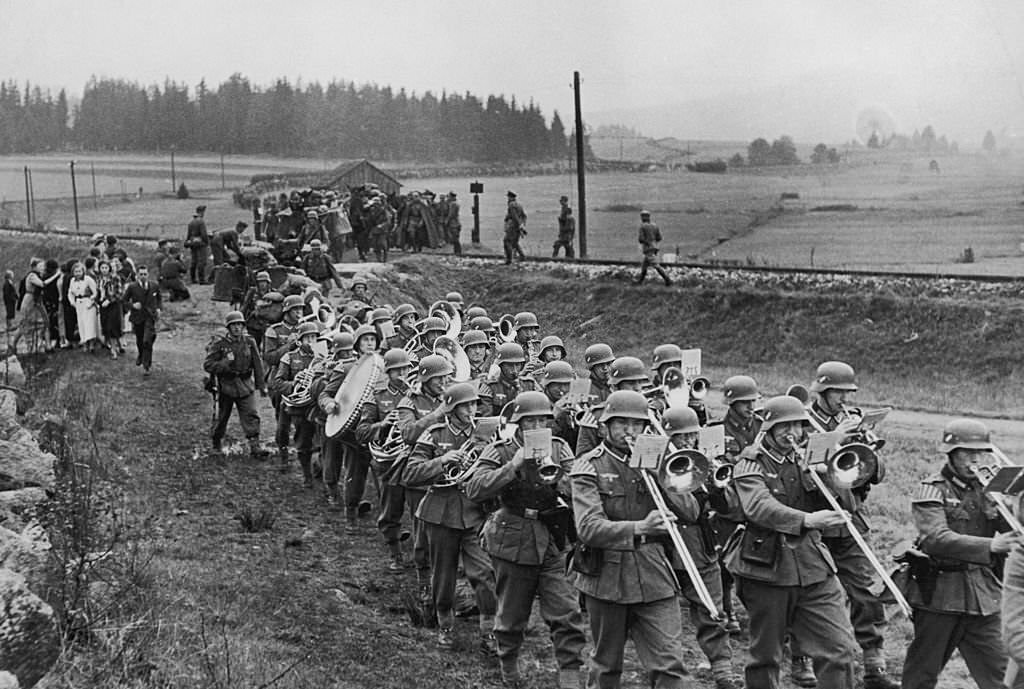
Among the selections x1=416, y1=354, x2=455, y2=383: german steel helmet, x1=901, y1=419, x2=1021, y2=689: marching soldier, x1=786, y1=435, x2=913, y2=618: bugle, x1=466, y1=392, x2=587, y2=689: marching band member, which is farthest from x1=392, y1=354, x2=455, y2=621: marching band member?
x1=901, y1=419, x2=1021, y2=689: marching soldier

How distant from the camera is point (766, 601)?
294 inches

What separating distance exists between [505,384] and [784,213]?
111 ft

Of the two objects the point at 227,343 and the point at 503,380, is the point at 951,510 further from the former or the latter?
the point at 227,343

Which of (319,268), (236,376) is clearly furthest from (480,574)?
(319,268)

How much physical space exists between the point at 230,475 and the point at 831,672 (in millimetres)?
8962

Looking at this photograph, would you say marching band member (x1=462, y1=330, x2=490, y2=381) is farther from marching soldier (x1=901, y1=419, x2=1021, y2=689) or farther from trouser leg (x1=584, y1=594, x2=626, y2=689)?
marching soldier (x1=901, y1=419, x2=1021, y2=689)

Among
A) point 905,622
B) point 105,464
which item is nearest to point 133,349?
point 105,464

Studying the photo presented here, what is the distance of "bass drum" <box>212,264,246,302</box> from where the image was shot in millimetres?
25547

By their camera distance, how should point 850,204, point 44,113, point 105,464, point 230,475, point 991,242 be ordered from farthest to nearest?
1. point 44,113
2. point 850,204
3. point 991,242
4. point 230,475
5. point 105,464

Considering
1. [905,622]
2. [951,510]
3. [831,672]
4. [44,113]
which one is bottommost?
[905,622]

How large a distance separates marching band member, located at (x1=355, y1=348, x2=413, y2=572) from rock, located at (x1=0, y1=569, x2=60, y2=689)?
5034 millimetres

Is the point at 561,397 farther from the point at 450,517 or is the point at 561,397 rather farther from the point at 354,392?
the point at 354,392

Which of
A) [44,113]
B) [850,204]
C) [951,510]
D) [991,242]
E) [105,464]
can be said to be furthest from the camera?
[44,113]

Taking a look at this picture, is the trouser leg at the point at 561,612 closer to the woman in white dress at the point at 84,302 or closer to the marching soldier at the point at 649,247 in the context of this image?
the woman in white dress at the point at 84,302
